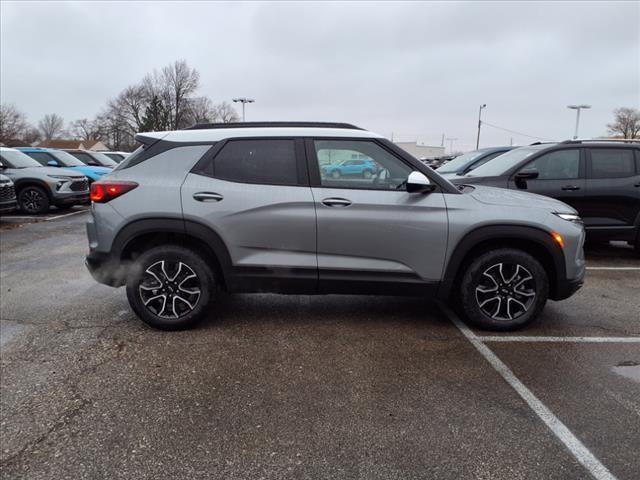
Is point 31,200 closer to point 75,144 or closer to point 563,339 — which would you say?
point 563,339

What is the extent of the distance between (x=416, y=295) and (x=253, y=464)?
2112mm

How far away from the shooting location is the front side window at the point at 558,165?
6.84 meters

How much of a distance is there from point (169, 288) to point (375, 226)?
1853mm

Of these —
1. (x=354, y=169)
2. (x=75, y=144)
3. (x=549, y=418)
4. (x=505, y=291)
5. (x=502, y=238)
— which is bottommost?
(x=549, y=418)

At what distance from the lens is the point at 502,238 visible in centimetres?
395

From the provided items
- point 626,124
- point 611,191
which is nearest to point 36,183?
point 611,191

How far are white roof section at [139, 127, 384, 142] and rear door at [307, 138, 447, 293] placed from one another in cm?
8

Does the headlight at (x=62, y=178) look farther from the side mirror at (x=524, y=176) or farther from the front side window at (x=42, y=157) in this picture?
the side mirror at (x=524, y=176)

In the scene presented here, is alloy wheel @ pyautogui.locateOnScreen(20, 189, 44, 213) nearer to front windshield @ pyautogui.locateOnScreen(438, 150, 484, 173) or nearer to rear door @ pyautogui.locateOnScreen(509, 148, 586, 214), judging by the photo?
front windshield @ pyautogui.locateOnScreen(438, 150, 484, 173)

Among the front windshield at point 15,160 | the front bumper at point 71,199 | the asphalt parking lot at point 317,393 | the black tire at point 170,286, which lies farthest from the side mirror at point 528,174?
the front windshield at point 15,160

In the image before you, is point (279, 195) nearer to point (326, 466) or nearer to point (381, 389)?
point (381, 389)

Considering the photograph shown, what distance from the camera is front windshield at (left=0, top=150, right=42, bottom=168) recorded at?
11828 mm

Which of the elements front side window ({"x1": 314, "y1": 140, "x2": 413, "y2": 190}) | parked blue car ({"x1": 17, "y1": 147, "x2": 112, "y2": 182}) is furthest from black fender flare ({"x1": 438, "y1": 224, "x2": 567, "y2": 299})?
parked blue car ({"x1": 17, "y1": 147, "x2": 112, "y2": 182})

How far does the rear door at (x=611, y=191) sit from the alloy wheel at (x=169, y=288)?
5.80 m
